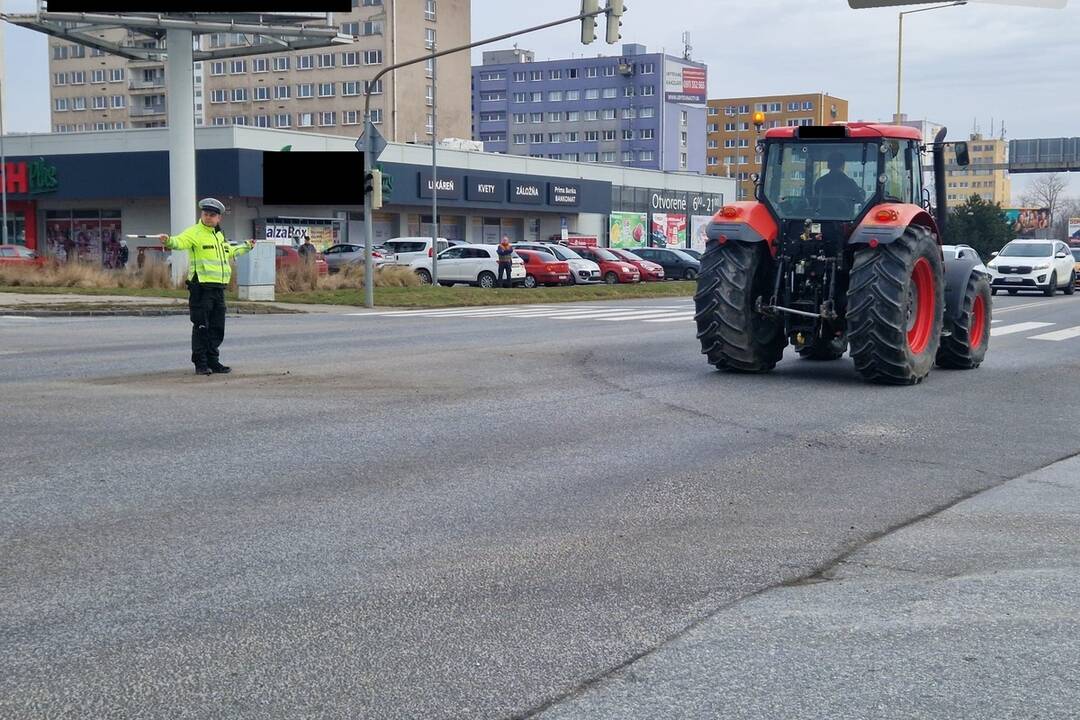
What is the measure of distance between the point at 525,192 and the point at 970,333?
56.9m

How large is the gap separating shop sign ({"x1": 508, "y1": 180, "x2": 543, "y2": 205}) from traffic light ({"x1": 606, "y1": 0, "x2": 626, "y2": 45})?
4429cm

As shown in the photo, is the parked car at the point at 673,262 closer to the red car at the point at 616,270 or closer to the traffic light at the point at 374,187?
the red car at the point at 616,270

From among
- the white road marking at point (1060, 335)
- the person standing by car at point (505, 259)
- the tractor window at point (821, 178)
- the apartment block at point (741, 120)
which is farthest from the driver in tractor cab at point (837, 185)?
the apartment block at point (741, 120)

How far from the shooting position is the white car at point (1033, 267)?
126ft

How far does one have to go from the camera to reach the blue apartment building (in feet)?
451

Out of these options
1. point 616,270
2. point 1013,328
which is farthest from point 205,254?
point 616,270

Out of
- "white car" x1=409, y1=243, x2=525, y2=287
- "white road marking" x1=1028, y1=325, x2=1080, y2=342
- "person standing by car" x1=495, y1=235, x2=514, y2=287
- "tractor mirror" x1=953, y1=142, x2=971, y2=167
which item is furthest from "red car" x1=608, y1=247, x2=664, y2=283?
"tractor mirror" x1=953, y1=142, x2=971, y2=167

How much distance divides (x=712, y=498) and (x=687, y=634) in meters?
2.71

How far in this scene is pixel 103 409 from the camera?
10.6 metres

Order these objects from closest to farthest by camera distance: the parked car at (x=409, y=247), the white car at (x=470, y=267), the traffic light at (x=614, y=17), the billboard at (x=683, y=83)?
the traffic light at (x=614, y=17), the white car at (x=470, y=267), the parked car at (x=409, y=247), the billboard at (x=683, y=83)

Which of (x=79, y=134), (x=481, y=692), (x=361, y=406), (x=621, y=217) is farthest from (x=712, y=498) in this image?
(x=621, y=217)

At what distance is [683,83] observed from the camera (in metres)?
135

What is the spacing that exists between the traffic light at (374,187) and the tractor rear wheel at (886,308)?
1684 cm

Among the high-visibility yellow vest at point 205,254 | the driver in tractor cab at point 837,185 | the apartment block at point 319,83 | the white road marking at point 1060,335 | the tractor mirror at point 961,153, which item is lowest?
the white road marking at point 1060,335
